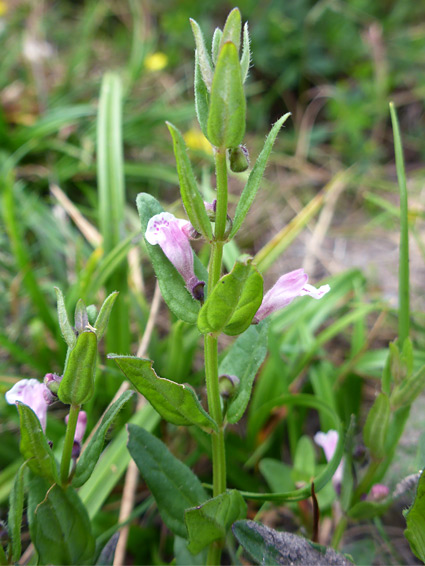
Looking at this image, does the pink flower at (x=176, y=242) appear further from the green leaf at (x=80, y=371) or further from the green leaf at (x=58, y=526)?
the green leaf at (x=58, y=526)

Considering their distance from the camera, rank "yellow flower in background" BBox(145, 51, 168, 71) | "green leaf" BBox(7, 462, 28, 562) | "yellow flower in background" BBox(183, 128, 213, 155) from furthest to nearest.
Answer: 1. "yellow flower in background" BBox(145, 51, 168, 71)
2. "yellow flower in background" BBox(183, 128, 213, 155)
3. "green leaf" BBox(7, 462, 28, 562)

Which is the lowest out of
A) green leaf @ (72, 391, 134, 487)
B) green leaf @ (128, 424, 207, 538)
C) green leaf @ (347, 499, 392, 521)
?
green leaf @ (347, 499, 392, 521)

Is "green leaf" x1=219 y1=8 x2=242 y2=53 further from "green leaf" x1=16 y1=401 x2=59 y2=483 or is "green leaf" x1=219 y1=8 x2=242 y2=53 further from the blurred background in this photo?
the blurred background

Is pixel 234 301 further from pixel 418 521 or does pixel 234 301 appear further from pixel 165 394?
pixel 418 521

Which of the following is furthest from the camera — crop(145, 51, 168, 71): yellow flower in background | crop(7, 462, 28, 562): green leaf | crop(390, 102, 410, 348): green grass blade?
crop(145, 51, 168, 71): yellow flower in background

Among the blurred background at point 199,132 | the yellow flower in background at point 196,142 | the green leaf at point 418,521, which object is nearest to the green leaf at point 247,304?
the green leaf at point 418,521

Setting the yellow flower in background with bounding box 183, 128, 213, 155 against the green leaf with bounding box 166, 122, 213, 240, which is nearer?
the green leaf with bounding box 166, 122, 213, 240

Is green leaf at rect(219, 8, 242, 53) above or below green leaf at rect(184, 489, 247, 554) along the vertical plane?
above

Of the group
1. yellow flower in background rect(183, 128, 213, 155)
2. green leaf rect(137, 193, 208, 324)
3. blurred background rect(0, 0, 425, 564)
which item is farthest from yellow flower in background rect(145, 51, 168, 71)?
green leaf rect(137, 193, 208, 324)
